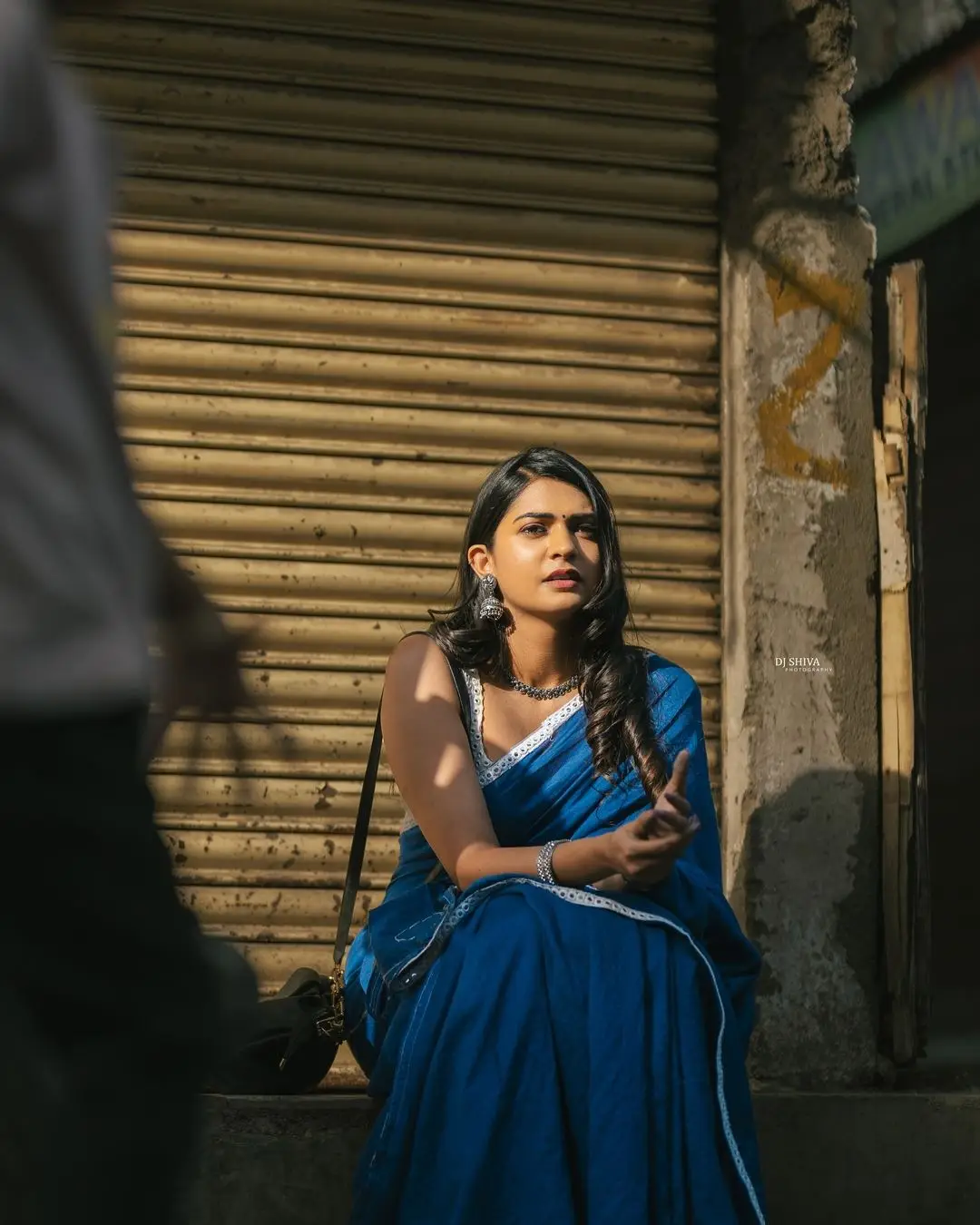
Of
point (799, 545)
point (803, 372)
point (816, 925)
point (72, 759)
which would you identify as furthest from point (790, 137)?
point (72, 759)

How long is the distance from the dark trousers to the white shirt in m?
0.06

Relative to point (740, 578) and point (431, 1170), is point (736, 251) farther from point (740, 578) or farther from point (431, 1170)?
point (431, 1170)

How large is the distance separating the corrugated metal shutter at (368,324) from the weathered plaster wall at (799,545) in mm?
132

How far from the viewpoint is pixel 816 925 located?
14.7 feet

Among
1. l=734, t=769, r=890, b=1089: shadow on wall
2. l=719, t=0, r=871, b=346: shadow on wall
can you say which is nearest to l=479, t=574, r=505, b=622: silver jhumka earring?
l=734, t=769, r=890, b=1089: shadow on wall

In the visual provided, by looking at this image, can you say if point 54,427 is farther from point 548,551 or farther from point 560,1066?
point 548,551

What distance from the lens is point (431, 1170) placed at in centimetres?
295

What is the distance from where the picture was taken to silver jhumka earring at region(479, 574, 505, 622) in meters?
3.81

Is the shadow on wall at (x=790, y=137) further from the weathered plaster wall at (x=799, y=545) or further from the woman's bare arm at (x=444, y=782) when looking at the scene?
the woman's bare arm at (x=444, y=782)

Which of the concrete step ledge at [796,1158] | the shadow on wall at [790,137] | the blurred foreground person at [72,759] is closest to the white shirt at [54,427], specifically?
the blurred foreground person at [72,759]

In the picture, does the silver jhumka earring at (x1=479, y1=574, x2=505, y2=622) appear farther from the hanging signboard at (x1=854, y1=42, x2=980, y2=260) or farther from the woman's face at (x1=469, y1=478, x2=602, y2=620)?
the hanging signboard at (x1=854, y1=42, x2=980, y2=260)

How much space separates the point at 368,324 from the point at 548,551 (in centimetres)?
119

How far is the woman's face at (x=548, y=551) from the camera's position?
3715 millimetres

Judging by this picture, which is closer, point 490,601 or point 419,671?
point 419,671
